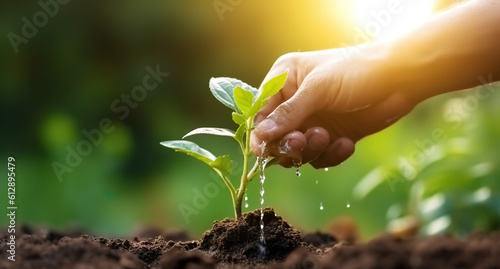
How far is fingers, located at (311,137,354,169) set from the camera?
1911 millimetres

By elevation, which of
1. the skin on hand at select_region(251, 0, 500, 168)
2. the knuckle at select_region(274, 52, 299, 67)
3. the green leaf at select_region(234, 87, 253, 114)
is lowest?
the green leaf at select_region(234, 87, 253, 114)

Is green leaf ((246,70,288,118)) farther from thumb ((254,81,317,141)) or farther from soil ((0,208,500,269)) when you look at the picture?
soil ((0,208,500,269))

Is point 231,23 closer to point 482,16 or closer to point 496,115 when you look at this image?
point 496,115

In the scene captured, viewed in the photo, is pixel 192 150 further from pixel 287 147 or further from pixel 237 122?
pixel 287 147

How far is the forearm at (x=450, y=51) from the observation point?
1.81m

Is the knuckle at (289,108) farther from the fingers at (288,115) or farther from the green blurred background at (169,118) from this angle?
the green blurred background at (169,118)

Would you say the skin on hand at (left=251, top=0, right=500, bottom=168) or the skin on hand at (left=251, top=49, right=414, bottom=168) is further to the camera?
the skin on hand at (left=251, top=0, right=500, bottom=168)

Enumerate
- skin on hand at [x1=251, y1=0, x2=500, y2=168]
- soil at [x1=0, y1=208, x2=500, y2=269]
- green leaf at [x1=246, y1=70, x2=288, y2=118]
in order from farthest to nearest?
1. skin on hand at [x1=251, y1=0, x2=500, y2=168]
2. green leaf at [x1=246, y1=70, x2=288, y2=118]
3. soil at [x1=0, y1=208, x2=500, y2=269]

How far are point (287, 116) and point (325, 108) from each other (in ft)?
0.92

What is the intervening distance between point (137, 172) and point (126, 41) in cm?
86

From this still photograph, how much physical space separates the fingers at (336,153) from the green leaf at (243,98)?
0.59 m

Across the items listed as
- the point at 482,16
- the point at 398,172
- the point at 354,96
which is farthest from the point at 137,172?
the point at 482,16

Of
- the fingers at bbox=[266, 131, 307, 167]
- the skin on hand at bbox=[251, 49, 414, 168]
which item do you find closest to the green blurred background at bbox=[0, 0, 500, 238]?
the skin on hand at bbox=[251, 49, 414, 168]

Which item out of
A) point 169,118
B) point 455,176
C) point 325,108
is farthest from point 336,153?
point 169,118
